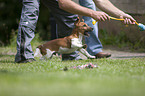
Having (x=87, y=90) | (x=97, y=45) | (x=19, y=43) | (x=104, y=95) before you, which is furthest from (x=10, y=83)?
(x=97, y=45)

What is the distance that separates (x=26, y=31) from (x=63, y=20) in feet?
1.99

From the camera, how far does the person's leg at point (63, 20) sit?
3.84m

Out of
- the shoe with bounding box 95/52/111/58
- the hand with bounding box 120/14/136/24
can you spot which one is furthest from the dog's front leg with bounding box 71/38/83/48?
the hand with bounding box 120/14/136/24

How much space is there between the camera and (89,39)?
14.4 feet

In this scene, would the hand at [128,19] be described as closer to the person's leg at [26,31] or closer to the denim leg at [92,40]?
the denim leg at [92,40]

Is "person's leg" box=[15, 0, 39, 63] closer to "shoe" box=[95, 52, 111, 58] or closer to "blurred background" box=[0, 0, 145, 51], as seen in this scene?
"shoe" box=[95, 52, 111, 58]

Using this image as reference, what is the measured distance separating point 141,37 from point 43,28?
4247 millimetres

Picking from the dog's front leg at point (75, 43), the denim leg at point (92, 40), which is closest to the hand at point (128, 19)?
the dog's front leg at point (75, 43)

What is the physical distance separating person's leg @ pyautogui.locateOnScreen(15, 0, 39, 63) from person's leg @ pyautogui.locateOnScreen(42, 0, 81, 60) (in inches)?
12.0

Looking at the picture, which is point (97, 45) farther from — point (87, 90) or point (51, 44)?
point (87, 90)

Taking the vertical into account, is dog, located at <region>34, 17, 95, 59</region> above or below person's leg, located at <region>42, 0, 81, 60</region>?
below

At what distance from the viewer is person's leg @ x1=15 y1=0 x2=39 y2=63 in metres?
3.64

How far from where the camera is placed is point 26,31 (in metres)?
3.66

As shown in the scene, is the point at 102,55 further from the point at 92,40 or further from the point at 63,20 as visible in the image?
the point at 63,20
